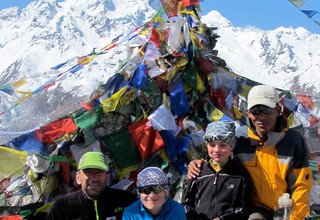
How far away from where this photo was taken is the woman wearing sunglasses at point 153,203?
4.53m

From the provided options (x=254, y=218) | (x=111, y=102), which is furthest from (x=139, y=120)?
(x=254, y=218)

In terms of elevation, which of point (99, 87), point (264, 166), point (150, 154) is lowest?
point (150, 154)

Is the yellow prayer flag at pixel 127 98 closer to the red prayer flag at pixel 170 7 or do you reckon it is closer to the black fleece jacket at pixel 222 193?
the red prayer flag at pixel 170 7

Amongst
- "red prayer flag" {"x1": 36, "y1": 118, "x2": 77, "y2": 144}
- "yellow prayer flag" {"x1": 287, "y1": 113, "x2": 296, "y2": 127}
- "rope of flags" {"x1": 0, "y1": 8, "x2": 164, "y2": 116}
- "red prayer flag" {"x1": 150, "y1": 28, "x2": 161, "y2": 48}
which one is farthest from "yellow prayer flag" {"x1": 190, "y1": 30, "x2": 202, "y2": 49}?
"red prayer flag" {"x1": 36, "y1": 118, "x2": 77, "y2": 144}

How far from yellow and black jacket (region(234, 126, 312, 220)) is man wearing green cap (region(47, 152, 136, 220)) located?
1369 millimetres

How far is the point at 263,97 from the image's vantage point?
473 cm

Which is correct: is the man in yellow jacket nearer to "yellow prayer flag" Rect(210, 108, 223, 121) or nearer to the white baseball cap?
the white baseball cap

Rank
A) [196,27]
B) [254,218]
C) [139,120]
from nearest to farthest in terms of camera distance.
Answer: [254,218] → [139,120] → [196,27]

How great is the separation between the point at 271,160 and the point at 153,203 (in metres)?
1.17

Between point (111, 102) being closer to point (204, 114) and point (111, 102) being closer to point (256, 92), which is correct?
point (204, 114)

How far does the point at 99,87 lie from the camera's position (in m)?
7.82

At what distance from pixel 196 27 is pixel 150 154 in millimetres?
2479

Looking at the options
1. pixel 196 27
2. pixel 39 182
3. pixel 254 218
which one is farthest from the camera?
pixel 196 27

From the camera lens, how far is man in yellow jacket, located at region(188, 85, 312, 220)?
4582mm
